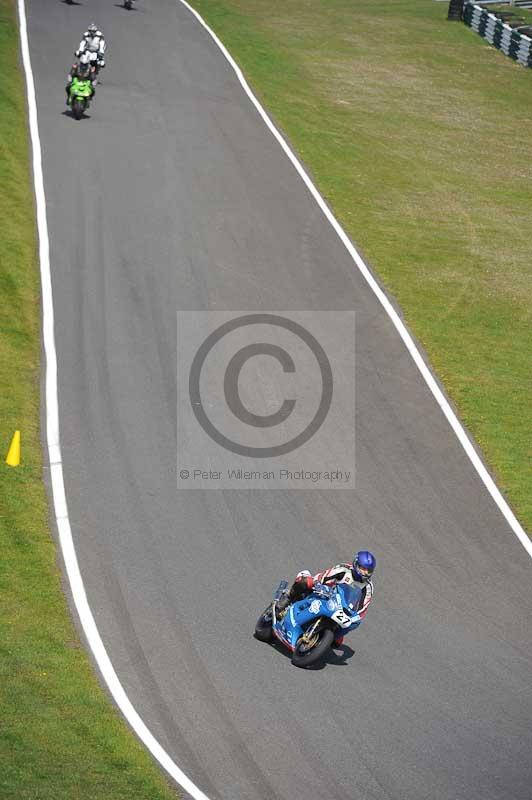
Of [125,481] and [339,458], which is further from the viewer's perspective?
[339,458]

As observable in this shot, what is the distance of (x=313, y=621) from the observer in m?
15.9

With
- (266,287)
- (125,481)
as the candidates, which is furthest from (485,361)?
(125,481)

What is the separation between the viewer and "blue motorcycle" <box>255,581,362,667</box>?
15.8m

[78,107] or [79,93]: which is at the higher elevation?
[79,93]

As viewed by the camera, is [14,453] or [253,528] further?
[14,453]

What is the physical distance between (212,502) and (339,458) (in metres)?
3.38

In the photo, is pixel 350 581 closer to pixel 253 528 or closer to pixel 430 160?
pixel 253 528

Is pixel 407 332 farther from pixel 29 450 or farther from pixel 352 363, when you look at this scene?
pixel 29 450

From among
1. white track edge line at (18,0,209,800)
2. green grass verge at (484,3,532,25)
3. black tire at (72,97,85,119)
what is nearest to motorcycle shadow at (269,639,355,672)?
white track edge line at (18,0,209,800)

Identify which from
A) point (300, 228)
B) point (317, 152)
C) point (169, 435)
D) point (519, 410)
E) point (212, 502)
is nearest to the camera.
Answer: point (212, 502)

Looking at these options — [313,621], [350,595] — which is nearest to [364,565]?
[350,595]

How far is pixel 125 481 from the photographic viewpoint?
68.4 ft

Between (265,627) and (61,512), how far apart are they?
Answer: 513 centimetres

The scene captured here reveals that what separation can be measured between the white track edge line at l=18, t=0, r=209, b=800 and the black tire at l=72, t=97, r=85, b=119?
1394 mm
